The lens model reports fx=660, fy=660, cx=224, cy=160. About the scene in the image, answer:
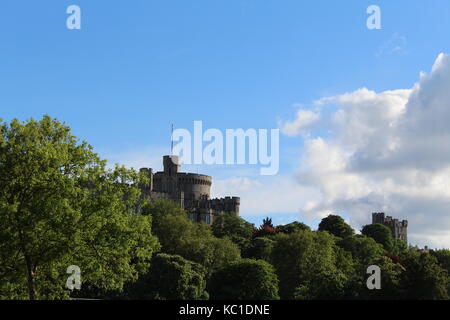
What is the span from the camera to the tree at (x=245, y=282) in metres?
90.3

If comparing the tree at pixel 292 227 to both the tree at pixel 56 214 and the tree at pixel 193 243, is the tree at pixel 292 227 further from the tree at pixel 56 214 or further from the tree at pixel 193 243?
the tree at pixel 56 214

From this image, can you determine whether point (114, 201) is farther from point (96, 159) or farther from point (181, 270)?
point (181, 270)

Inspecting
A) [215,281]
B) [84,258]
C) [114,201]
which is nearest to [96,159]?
[114,201]

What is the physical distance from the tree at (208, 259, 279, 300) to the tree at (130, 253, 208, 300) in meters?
3.15

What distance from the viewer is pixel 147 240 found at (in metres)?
53.9

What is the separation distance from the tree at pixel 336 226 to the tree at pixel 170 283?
74402mm

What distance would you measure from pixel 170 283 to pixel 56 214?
48.7m

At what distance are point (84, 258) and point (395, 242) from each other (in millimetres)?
146043

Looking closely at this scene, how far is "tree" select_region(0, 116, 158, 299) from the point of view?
48.9 m

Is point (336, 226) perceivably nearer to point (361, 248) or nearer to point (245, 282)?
point (361, 248)

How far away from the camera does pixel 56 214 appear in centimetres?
4900

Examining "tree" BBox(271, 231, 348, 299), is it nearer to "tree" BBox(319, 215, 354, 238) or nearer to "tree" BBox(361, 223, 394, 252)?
"tree" BBox(319, 215, 354, 238)

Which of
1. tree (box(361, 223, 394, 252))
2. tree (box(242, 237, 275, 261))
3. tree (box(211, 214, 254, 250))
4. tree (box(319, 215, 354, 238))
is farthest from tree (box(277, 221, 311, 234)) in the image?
tree (box(242, 237, 275, 261))

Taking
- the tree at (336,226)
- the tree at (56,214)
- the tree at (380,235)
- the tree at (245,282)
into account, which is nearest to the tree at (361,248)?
the tree at (336,226)
